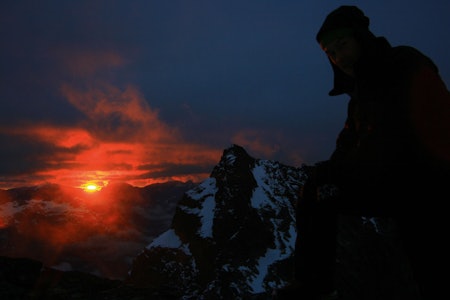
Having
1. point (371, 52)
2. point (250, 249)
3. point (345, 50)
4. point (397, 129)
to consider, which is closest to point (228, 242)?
point (250, 249)

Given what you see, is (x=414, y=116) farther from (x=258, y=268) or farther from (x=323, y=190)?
(x=258, y=268)

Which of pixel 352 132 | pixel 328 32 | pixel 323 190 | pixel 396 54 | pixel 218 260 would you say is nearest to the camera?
pixel 396 54

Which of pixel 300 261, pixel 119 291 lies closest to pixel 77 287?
pixel 119 291

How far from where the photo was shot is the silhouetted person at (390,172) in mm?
2412

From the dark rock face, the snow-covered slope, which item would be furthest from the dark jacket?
the snow-covered slope

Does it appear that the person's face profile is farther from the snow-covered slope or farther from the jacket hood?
the snow-covered slope

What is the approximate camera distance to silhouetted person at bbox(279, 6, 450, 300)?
241cm

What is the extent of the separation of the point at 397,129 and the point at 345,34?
1195 mm

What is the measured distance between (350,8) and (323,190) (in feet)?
6.16

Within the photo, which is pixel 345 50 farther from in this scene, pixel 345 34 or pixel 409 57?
pixel 409 57

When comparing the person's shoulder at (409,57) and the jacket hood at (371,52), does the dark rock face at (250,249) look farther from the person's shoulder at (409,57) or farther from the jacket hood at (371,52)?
the person's shoulder at (409,57)

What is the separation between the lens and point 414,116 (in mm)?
2461

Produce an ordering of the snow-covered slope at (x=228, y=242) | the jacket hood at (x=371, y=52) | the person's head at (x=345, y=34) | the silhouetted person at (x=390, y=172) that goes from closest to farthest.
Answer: the silhouetted person at (x=390, y=172) → the jacket hood at (x=371, y=52) → the person's head at (x=345, y=34) → the snow-covered slope at (x=228, y=242)

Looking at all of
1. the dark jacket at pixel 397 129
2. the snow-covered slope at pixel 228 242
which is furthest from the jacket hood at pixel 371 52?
the snow-covered slope at pixel 228 242
